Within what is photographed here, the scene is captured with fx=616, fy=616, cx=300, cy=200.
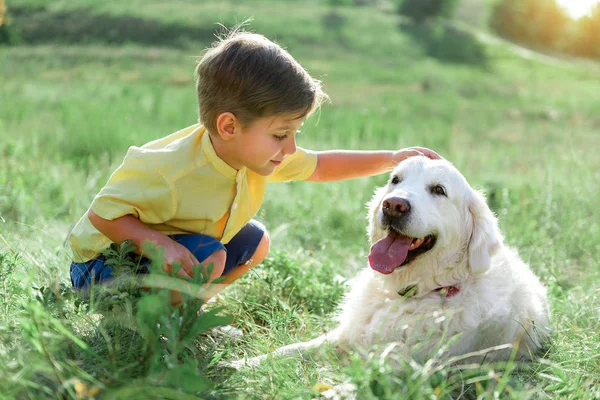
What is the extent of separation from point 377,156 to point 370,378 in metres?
1.62

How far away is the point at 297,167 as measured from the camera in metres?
3.26

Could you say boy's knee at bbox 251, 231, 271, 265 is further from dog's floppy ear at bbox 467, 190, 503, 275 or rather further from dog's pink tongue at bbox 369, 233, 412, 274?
dog's floppy ear at bbox 467, 190, 503, 275

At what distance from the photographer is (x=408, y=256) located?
110 inches

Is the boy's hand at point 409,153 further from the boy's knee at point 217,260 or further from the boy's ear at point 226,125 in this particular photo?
the boy's knee at point 217,260

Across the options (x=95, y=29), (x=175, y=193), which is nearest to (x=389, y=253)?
(x=175, y=193)

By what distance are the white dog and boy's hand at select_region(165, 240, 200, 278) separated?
53 cm

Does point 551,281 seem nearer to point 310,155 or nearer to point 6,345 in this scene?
point 310,155

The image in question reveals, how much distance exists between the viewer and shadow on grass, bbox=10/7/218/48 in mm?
18328

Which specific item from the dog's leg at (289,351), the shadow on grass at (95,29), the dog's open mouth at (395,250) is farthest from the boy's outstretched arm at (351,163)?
the shadow on grass at (95,29)

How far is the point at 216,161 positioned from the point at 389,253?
0.87 metres

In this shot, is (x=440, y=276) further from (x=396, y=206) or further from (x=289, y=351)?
(x=289, y=351)

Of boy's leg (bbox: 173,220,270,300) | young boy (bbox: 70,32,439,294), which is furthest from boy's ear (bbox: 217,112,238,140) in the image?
boy's leg (bbox: 173,220,270,300)

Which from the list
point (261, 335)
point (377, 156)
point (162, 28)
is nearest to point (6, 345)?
point (261, 335)

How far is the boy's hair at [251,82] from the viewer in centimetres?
262
